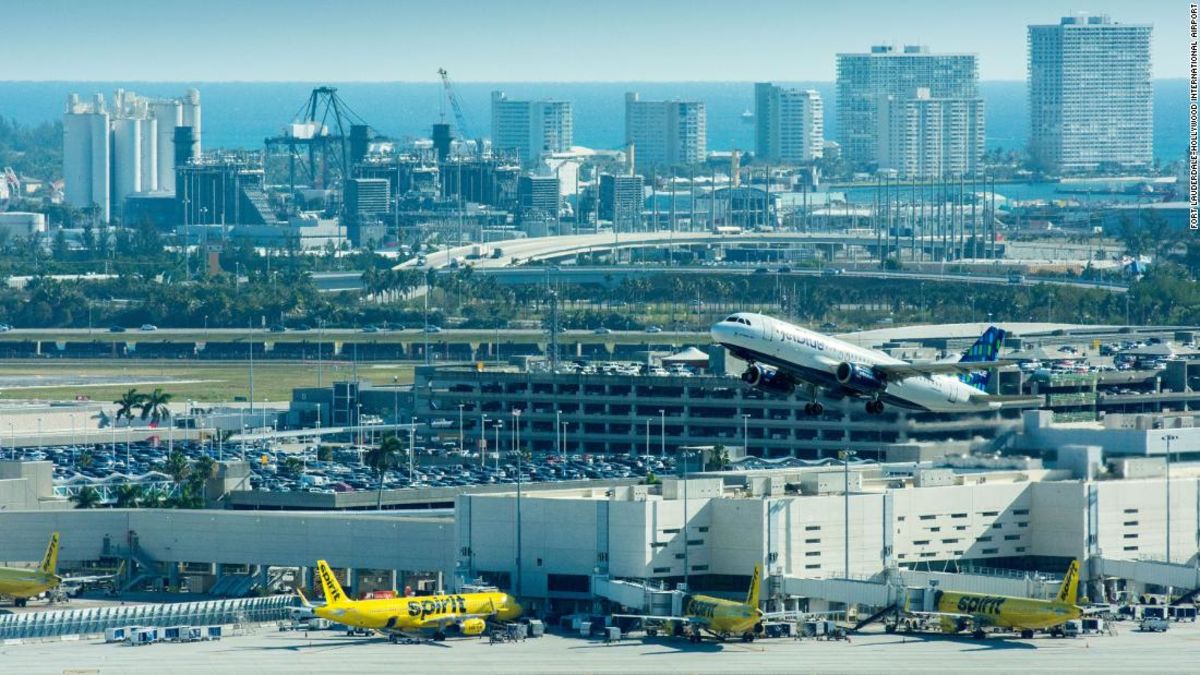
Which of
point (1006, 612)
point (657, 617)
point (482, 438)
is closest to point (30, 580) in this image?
point (657, 617)

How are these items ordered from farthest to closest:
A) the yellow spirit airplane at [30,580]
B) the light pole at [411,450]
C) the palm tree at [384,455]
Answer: the light pole at [411,450], the palm tree at [384,455], the yellow spirit airplane at [30,580]

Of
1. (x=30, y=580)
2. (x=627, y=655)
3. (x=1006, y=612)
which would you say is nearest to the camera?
(x=627, y=655)

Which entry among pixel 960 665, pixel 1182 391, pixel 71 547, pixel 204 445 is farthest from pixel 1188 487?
pixel 204 445

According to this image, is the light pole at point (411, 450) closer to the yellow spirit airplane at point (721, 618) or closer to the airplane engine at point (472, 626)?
the airplane engine at point (472, 626)

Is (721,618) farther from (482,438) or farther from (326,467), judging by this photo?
(482,438)

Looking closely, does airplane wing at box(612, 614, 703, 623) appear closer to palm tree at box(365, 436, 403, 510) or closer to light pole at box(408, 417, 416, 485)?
light pole at box(408, 417, 416, 485)

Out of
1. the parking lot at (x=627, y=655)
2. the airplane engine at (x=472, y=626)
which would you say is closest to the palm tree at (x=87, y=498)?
the parking lot at (x=627, y=655)

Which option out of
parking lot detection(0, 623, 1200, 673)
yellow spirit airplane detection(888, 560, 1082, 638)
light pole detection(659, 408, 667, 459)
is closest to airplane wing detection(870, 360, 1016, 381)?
yellow spirit airplane detection(888, 560, 1082, 638)
